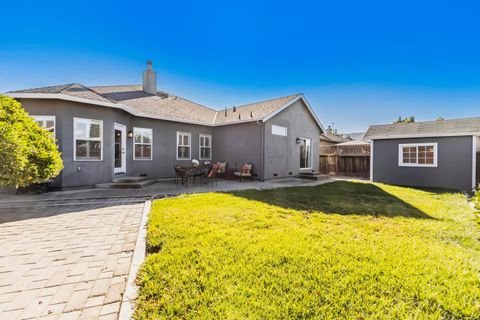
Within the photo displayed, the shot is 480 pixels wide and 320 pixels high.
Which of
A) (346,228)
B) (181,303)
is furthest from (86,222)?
(346,228)

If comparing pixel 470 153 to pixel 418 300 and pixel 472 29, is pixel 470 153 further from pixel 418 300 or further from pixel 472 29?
pixel 418 300

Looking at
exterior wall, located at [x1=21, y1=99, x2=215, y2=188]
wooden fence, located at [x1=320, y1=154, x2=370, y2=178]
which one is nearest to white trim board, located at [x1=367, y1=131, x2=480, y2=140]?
wooden fence, located at [x1=320, y1=154, x2=370, y2=178]

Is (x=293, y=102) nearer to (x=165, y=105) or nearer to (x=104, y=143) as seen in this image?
(x=165, y=105)

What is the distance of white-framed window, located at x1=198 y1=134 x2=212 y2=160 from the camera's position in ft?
42.3

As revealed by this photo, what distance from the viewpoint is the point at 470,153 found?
9.71 m

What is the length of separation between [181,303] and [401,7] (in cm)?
1259

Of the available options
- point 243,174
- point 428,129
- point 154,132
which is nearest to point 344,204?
point 243,174

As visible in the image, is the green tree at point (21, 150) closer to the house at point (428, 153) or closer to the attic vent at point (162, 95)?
the attic vent at point (162, 95)

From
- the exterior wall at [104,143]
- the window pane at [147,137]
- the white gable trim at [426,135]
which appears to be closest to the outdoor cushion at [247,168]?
the exterior wall at [104,143]

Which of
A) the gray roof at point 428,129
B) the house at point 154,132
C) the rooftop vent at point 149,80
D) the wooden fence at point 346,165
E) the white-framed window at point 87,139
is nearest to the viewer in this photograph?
the house at point 154,132

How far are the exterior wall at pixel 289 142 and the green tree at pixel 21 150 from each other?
886 centimetres

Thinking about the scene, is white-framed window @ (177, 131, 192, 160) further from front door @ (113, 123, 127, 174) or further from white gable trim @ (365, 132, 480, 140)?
white gable trim @ (365, 132, 480, 140)

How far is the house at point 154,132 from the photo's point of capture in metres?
7.81

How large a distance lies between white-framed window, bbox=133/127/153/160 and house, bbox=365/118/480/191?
13186 millimetres
